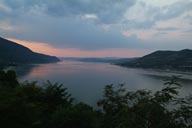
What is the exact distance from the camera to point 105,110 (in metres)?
6.49

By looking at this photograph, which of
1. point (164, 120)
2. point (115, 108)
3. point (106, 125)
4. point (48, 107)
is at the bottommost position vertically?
point (48, 107)

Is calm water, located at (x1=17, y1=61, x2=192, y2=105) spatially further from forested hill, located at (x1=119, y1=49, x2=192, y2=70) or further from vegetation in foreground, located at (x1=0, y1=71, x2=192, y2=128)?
forested hill, located at (x1=119, y1=49, x2=192, y2=70)

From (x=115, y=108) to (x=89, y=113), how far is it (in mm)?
6168

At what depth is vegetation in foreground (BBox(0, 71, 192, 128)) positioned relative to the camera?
11.1ft

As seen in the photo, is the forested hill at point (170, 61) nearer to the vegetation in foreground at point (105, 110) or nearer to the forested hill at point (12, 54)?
the forested hill at point (12, 54)

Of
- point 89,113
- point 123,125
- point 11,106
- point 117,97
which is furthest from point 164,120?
point 89,113

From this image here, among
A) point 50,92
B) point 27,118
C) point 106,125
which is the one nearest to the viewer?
point 106,125

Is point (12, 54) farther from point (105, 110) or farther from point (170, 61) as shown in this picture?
point (105, 110)

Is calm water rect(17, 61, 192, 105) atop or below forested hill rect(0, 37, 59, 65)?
below

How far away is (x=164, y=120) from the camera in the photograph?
324cm

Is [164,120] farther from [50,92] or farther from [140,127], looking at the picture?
[50,92]

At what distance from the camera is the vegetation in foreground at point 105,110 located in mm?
3371

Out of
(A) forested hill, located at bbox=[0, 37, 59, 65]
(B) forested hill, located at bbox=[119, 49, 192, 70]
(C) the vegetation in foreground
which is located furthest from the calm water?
(A) forested hill, located at bbox=[0, 37, 59, 65]

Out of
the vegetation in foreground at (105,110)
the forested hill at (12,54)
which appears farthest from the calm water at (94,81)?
the forested hill at (12,54)
